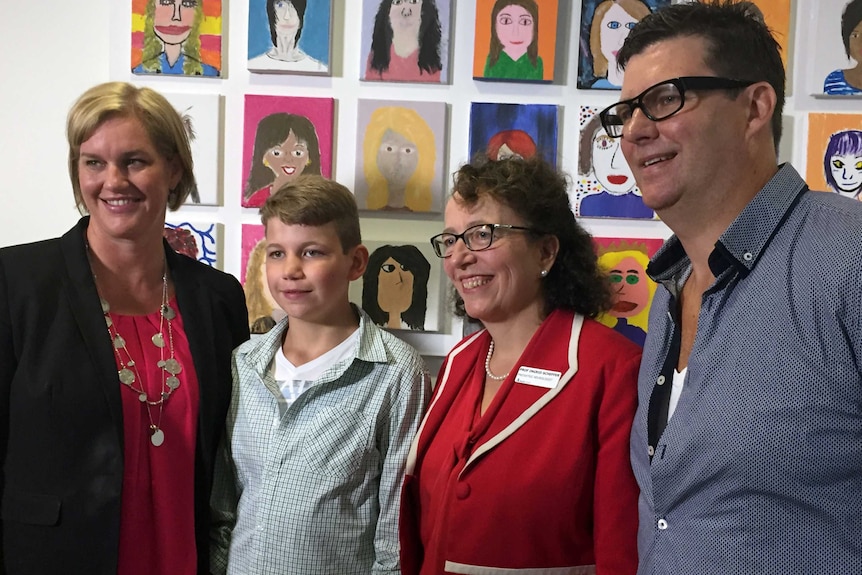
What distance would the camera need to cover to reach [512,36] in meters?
2.24

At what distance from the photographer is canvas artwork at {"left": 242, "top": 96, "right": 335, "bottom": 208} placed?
2.29 m

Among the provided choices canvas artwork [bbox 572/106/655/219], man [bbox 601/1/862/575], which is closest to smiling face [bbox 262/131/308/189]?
canvas artwork [bbox 572/106/655/219]

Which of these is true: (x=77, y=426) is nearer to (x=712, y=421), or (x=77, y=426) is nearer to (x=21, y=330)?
(x=21, y=330)

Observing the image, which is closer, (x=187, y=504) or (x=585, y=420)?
(x=585, y=420)

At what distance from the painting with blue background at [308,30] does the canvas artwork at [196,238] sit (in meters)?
0.62

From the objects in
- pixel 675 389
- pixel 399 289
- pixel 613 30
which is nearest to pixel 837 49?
pixel 613 30

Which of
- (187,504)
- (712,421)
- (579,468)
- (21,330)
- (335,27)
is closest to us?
(712,421)

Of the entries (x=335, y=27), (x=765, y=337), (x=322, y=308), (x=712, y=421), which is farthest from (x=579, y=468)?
(x=335, y=27)

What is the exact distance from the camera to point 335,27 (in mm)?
2285

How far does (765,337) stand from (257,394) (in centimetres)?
123

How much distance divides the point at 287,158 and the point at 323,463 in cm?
109

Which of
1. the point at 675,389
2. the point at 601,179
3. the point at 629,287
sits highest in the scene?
the point at 601,179

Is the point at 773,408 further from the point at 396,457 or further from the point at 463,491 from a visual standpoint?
the point at 396,457

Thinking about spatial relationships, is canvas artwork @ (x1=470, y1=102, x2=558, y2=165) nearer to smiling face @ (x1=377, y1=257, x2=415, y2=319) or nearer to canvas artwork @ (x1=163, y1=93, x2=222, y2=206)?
smiling face @ (x1=377, y1=257, x2=415, y2=319)
